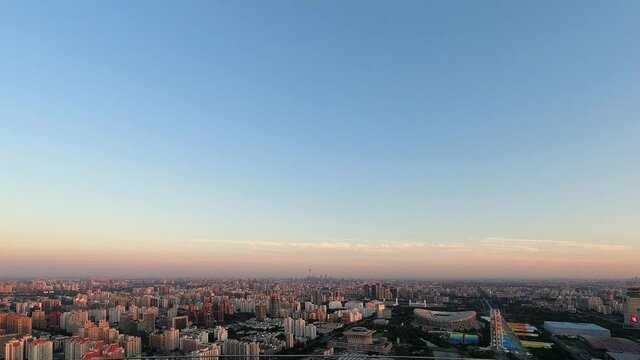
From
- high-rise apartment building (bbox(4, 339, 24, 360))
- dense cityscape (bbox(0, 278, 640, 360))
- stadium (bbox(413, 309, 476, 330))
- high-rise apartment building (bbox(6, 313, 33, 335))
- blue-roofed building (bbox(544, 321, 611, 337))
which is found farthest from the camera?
stadium (bbox(413, 309, 476, 330))

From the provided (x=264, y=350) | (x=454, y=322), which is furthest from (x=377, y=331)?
(x=264, y=350)

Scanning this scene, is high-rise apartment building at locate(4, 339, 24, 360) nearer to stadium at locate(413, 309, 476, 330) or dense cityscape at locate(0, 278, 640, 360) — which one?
dense cityscape at locate(0, 278, 640, 360)

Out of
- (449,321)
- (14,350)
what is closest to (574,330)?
(449,321)

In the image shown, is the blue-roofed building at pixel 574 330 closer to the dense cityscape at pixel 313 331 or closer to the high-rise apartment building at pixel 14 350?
the dense cityscape at pixel 313 331

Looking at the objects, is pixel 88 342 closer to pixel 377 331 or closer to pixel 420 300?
pixel 377 331

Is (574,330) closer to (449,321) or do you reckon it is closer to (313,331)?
(449,321)

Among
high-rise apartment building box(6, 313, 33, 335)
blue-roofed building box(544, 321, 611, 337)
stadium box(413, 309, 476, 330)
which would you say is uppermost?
high-rise apartment building box(6, 313, 33, 335)

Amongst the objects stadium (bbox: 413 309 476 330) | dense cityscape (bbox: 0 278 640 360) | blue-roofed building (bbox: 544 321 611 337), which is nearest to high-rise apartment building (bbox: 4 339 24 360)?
dense cityscape (bbox: 0 278 640 360)

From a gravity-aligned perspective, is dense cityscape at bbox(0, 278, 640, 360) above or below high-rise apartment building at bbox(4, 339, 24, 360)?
below
